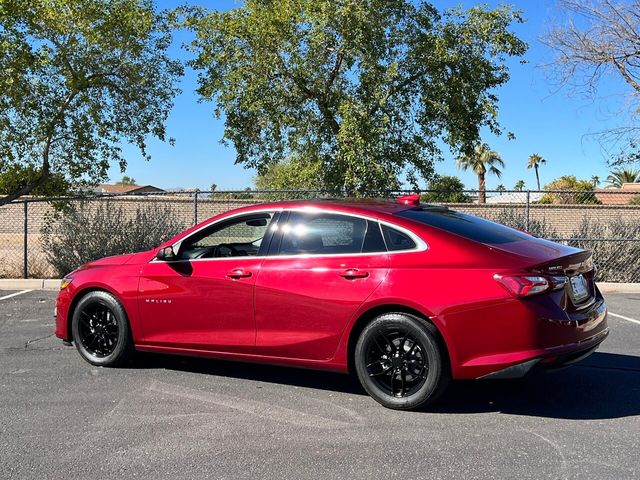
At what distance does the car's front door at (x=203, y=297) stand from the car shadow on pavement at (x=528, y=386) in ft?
1.75

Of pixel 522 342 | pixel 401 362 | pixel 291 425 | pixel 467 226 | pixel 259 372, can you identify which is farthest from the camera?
pixel 259 372

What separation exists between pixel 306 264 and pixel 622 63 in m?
11.3

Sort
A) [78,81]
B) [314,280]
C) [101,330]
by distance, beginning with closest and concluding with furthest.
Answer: [314,280]
[101,330]
[78,81]

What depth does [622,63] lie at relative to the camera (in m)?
12.8

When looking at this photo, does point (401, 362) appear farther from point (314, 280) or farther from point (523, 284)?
point (523, 284)

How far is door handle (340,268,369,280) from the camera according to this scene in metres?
4.48

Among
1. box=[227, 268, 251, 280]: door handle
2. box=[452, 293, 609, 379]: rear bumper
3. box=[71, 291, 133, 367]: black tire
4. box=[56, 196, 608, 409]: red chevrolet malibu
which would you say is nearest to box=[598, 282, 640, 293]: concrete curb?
box=[56, 196, 608, 409]: red chevrolet malibu

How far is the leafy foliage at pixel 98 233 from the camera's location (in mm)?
12281

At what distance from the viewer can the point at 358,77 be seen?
470 inches

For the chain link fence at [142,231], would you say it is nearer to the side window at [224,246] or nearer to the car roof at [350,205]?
the side window at [224,246]

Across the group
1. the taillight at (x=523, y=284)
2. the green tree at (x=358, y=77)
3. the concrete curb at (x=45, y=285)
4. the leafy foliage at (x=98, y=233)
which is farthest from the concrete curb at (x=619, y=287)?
the leafy foliage at (x=98, y=233)

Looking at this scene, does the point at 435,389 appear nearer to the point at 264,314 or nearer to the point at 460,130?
the point at 264,314

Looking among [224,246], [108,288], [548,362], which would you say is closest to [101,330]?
[108,288]

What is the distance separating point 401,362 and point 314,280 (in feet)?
3.02
